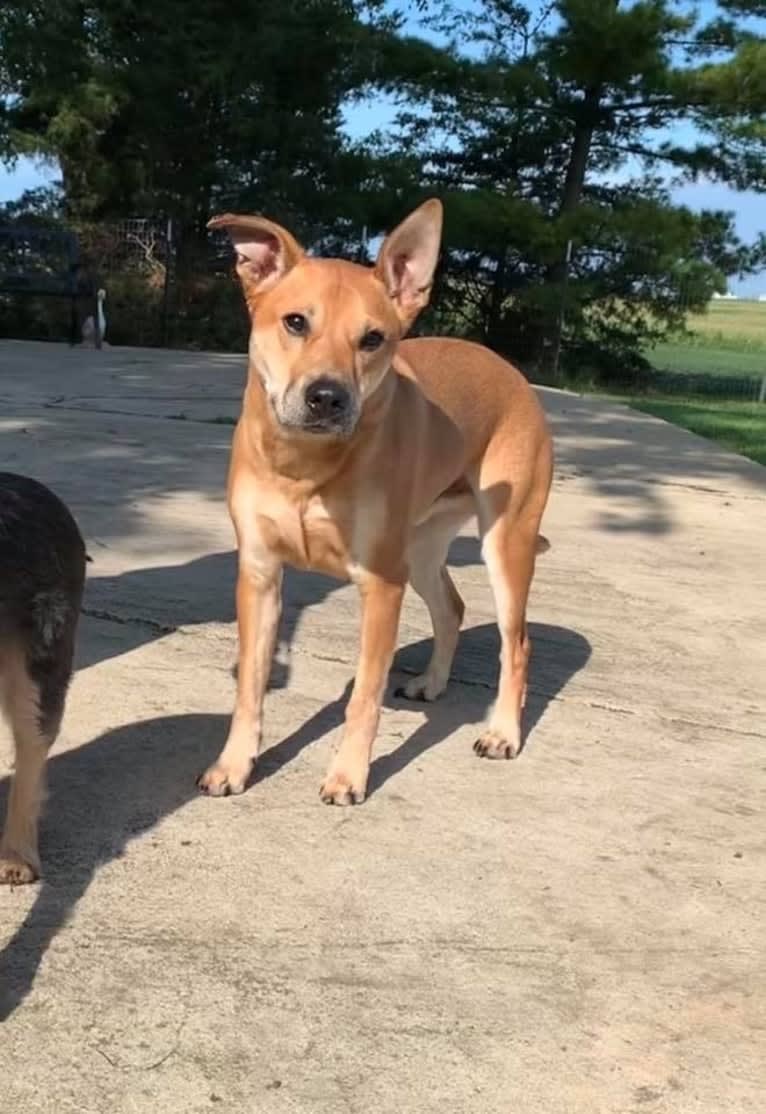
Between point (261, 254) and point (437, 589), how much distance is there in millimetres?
1465

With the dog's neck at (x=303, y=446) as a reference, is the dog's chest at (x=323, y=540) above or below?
below

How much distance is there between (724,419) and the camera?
16844 millimetres

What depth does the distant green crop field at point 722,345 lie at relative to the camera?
2517 centimetres

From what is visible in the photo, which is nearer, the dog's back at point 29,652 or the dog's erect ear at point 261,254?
the dog's back at point 29,652

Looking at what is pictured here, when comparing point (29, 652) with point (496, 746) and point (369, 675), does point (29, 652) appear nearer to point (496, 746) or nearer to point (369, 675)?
point (369, 675)

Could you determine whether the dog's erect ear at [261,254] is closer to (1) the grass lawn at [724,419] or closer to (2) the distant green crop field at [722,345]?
(1) the grass lawn at [724,419]

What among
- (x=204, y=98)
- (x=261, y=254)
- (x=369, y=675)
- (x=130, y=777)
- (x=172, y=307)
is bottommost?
(x=130, y=777)

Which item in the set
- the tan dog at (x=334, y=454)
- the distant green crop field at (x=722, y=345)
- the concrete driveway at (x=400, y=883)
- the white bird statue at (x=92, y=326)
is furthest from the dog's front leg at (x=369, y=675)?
the distant green crop field at (x=722, y=345)

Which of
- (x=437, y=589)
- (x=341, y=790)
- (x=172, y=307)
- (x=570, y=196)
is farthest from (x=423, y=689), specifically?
(x=570, y=196)

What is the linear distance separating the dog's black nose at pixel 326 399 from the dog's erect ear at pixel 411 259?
48cm

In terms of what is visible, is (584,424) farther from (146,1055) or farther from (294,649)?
(146,1055)

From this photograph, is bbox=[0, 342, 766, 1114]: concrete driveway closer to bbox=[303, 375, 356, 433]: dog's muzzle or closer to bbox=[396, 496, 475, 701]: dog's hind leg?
bbox=[396, 496, 475, 701]: dog's hind leg

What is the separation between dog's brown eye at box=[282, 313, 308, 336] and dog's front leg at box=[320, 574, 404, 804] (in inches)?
28.0

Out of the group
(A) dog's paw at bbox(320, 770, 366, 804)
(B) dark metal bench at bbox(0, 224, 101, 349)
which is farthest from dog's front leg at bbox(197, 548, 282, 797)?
(B) dark metal bench at bbox(0, 224, 101, 349)
